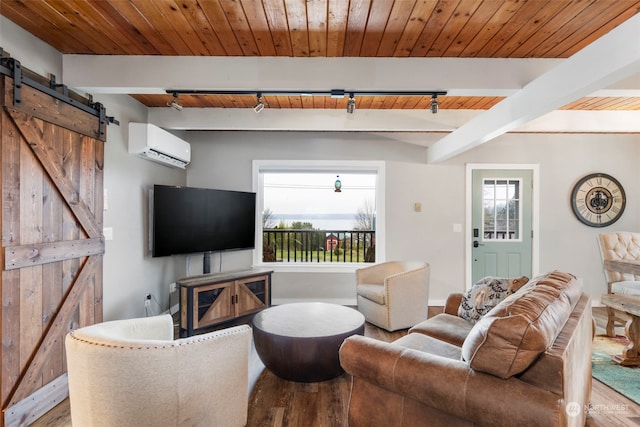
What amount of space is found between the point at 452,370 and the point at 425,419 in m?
0.29

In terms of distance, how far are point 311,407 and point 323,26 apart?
→ 8.20ft

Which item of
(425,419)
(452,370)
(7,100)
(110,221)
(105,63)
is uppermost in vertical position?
(105,63)

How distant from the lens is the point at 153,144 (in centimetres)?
326

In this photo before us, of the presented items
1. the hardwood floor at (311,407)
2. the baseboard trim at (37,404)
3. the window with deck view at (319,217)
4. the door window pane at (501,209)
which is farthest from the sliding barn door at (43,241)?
the door window pane at (501,209)

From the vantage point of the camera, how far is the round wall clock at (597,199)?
15.0ft

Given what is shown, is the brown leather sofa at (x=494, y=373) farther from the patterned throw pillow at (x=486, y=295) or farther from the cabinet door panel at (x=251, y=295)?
the cabinet door panel at (x=251, y=295)

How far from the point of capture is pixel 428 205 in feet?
15.3

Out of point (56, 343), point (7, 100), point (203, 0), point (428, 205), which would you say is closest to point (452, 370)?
point (203, 0)

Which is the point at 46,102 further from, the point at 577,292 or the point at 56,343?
the point at 577,292

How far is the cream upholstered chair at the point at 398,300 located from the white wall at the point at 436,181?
2.87 feet

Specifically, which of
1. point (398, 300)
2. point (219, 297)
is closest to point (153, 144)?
point (219, 297)

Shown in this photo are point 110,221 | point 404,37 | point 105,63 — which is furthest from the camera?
point 110,221
